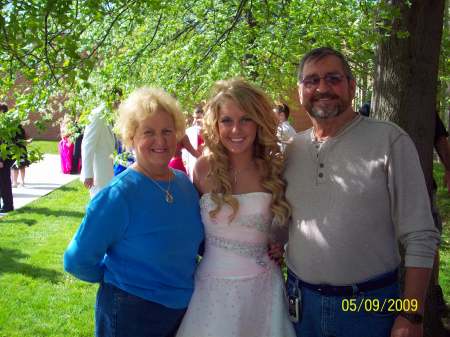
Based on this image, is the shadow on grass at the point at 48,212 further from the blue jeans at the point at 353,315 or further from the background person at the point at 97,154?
the blue jeans at the point at 353,315

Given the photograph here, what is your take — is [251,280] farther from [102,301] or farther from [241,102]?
[241,102]

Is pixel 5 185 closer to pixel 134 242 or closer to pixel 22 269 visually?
pixel 22 269

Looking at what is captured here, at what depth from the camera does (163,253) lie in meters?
2.35

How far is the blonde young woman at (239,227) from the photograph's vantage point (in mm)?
2557

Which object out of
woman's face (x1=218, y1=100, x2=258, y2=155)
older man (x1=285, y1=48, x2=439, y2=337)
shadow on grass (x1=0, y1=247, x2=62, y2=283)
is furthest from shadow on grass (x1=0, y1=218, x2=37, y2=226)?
older man (x1=285, y1=48, x2=439, y2=337)

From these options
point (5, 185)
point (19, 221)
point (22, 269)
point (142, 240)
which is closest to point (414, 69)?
point (142, 240)

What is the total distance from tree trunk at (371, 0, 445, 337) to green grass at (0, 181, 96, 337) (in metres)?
3.17

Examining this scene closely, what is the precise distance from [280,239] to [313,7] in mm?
2212

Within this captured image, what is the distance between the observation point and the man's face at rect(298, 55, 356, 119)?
2.41 metres

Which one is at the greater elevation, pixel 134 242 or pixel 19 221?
pixel 134 242

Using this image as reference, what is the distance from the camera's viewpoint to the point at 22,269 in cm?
605

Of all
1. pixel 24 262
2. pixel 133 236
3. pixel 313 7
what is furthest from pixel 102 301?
pixel 24 262

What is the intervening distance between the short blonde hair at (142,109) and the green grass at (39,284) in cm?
259

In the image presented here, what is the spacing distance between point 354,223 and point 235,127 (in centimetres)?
80
